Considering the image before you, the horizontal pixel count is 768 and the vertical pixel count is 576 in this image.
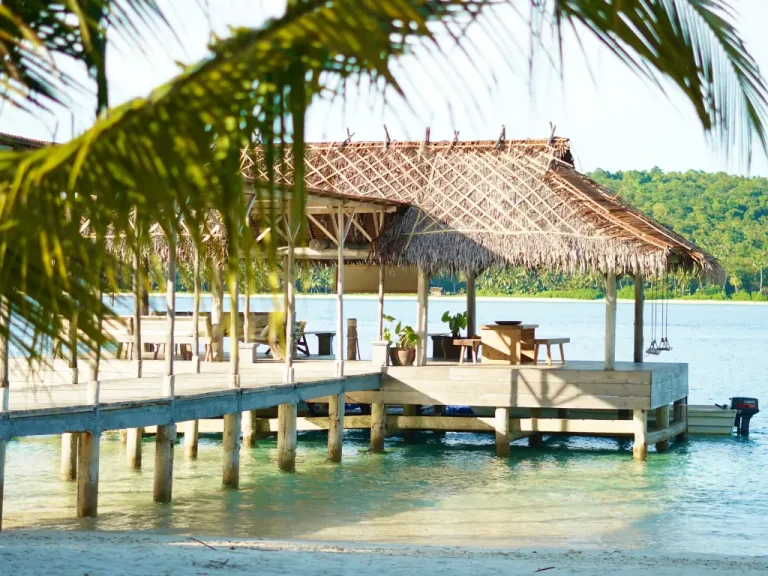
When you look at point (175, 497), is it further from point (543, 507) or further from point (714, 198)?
point (714, 198)

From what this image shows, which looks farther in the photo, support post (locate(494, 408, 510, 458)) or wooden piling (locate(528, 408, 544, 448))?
wooden piling (locate(528, 408, 544, 448))

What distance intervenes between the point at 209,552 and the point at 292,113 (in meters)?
6.21

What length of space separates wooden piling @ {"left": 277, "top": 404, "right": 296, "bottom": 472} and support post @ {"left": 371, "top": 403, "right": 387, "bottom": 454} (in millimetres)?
2331

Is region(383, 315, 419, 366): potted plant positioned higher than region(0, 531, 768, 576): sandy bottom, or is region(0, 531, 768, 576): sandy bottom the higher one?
region(383, 315, 419, 366): potted plant

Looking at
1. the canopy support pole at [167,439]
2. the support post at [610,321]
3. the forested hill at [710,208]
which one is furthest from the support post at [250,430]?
the forested hill at [710,208]

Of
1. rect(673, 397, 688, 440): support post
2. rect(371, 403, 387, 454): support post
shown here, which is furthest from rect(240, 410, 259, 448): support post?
rect(673, 397, 688, 440): support post

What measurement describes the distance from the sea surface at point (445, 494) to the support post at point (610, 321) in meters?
1.54

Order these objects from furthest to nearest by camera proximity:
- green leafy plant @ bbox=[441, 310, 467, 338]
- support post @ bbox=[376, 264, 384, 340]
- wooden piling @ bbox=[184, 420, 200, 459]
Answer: green leafy plant @ bbox=[441, 310, 467, 338]
support post @ bbox=[376, 264, 384, 340]
wooden piling @ bbox=[184, 420, 200, 459]

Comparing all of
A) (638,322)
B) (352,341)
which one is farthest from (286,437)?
(638,322)

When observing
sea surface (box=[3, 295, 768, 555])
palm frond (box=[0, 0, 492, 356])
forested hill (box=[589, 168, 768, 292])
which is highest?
forested hill (box=[589, 168, 768, 292])

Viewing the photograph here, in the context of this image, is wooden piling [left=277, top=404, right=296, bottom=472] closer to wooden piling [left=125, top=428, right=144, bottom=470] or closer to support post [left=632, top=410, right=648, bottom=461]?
wooden piling [left=125, top=428, right=144, bottom=470]

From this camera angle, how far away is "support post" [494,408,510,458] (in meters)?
15.8

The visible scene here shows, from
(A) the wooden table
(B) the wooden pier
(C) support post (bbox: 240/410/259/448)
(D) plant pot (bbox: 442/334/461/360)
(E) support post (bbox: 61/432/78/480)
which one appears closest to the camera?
(B) the wooden pier

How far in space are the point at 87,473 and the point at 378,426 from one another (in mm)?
6789
